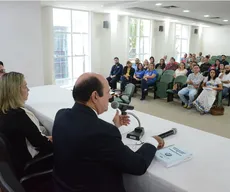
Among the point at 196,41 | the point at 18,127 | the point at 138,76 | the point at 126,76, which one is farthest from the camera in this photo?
the point at 196,41

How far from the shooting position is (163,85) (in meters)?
6.28

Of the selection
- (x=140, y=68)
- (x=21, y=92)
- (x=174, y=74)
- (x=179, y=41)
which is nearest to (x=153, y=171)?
(x=21, y=92)

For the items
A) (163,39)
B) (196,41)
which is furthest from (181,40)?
(163,39)

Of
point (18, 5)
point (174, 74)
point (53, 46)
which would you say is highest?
point (18, 5)

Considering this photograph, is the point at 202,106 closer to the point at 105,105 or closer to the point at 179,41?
the point at 105,105

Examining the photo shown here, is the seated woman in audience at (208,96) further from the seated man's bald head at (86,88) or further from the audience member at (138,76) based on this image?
the seated man's bald head at (86,88)

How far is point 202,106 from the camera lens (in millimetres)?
5285

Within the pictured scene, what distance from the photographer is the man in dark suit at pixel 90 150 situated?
1.07 metres

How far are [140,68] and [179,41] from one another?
7.92 m

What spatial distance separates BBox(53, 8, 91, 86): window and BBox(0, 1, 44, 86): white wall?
218 centimetres

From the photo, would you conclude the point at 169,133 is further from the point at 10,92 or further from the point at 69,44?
the point at 69,44

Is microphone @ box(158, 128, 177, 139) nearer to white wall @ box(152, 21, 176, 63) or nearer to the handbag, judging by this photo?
the handbag

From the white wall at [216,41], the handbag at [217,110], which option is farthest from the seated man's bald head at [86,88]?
the white wall at [216,41]

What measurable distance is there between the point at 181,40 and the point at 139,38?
164 inches
